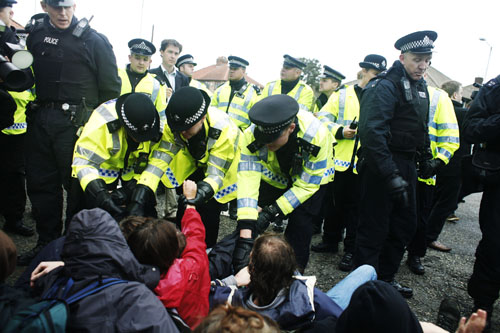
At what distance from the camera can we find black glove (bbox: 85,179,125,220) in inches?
93.7

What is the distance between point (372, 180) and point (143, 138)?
74.0 inches

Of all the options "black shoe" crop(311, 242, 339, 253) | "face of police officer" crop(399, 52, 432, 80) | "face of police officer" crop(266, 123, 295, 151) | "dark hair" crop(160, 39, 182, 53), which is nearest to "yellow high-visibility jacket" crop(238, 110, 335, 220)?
"face of police officer" crop(266, 123, 295, 151)

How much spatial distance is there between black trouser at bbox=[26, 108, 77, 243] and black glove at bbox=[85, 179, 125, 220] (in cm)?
75

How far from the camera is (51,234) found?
3096 millimetres

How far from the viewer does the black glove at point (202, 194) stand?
2.43 metres

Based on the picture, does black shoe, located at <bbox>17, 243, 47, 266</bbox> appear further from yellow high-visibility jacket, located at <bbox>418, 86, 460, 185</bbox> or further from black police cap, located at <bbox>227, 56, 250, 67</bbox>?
black police cap, located at <bbox>227, 56, 250, 67</bbox>

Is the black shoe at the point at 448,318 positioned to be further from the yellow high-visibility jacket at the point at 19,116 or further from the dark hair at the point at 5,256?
the yellow high-visibility jacket at the point at 19,116

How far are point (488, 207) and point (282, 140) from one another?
1653 millimetres

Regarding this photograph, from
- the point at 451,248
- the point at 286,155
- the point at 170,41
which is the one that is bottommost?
the point at 451,248

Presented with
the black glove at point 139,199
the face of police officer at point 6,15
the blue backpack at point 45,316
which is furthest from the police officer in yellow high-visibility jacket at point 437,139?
the face of police officer at point 6,15

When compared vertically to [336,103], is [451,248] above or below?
below

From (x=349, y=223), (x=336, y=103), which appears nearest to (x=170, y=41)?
(x=336, y=103)

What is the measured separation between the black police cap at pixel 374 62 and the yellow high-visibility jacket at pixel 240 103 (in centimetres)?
177

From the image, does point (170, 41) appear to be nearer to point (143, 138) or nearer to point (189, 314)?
point (143, 138)
